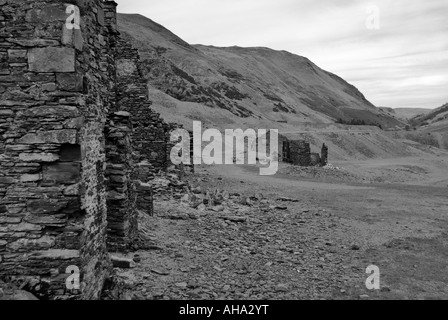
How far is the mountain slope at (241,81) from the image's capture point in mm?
62188

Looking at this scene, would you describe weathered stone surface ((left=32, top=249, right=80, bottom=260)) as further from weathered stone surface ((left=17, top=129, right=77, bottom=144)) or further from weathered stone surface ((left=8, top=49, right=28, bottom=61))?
weathered stone surface ((left=8, top=49, right=28, bottom=61))

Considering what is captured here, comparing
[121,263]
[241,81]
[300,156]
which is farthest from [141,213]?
[241,81]

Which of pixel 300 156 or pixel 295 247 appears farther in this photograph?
pixel 300 156

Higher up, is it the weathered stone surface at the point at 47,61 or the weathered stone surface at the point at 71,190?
the weathered stone surface at the point at 47,61

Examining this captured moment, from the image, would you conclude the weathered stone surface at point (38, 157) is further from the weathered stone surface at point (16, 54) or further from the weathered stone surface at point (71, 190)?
the weathered stone surface at point (16, 54)

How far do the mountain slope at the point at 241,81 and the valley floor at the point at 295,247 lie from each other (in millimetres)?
40316

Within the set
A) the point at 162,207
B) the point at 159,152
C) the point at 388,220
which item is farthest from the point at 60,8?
the point at 388,220

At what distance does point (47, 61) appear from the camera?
17.9 ft

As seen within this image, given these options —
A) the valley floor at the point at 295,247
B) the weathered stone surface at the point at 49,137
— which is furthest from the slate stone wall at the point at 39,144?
the valley floor at the point at 295,247

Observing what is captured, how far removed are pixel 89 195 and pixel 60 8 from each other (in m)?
2.75

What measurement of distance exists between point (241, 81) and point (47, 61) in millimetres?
88122

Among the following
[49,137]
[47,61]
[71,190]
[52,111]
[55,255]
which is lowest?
[55,255]

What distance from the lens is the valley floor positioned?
27.0 feet

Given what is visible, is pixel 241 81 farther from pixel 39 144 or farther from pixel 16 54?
pixel 39 144
